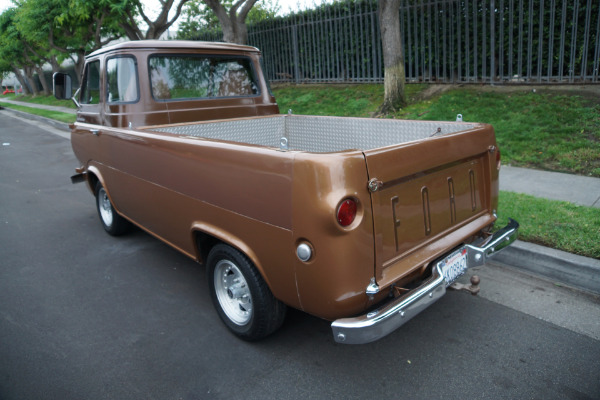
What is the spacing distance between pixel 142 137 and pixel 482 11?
28.7 feet

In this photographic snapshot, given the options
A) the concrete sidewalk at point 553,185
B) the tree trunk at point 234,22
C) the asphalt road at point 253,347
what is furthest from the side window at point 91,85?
the tree trunk at point 234,22

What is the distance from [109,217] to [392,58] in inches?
268

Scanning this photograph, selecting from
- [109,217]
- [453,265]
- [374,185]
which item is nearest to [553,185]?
[453,265]

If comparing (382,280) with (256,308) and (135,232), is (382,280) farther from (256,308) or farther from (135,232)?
(135,232)

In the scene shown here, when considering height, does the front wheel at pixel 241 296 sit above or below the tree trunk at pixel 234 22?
below

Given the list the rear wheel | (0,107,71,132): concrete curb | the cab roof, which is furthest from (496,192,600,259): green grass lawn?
(0,107,71,132): concrete curb

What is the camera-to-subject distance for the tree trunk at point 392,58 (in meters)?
9.73

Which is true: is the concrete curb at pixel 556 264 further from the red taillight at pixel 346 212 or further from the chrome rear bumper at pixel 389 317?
the red taillight at pixel 346 212

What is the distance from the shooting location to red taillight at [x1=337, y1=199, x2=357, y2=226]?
91.7 inches

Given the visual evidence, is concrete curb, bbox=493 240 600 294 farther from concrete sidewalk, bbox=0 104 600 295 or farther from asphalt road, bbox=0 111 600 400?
asphalt road, bbox=0 111 600 400

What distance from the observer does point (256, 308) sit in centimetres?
295

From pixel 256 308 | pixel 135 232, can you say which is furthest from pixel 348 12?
pixel 256 308

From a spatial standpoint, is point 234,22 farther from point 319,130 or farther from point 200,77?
point 319,130

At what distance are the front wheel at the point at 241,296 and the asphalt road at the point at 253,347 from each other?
0.52 feet
